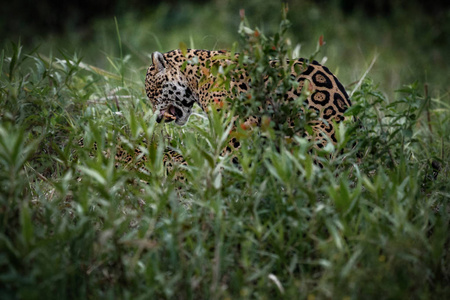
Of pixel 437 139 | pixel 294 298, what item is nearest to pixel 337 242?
pixel 294 298

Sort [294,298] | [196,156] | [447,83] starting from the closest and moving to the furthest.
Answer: [294,298] < [196,156] < [447,83]

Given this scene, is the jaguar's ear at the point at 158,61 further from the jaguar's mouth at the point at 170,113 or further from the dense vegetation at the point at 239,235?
the dense vegetation at the point at 239,235

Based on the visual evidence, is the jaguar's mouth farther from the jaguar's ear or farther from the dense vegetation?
the dense vegetation

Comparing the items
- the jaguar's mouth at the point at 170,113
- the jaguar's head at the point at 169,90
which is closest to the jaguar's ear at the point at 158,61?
the jaguar's head at the point at 169,90

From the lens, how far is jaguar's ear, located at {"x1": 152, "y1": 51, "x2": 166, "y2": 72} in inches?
170

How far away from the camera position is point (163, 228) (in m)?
2.65

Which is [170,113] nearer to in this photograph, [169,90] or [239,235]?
[169,90]

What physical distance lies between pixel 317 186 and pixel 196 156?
0.62 meters

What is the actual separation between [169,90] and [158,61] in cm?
25

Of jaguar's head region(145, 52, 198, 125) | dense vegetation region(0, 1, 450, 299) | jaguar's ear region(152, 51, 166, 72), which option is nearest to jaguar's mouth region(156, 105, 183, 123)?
jaguar's head region(145, 52, 198, 125)

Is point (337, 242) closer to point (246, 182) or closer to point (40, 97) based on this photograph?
point (246, 182)

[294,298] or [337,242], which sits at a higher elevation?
[337,242]

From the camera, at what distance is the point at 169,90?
436 cm

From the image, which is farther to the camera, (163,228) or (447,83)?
(447,83)
